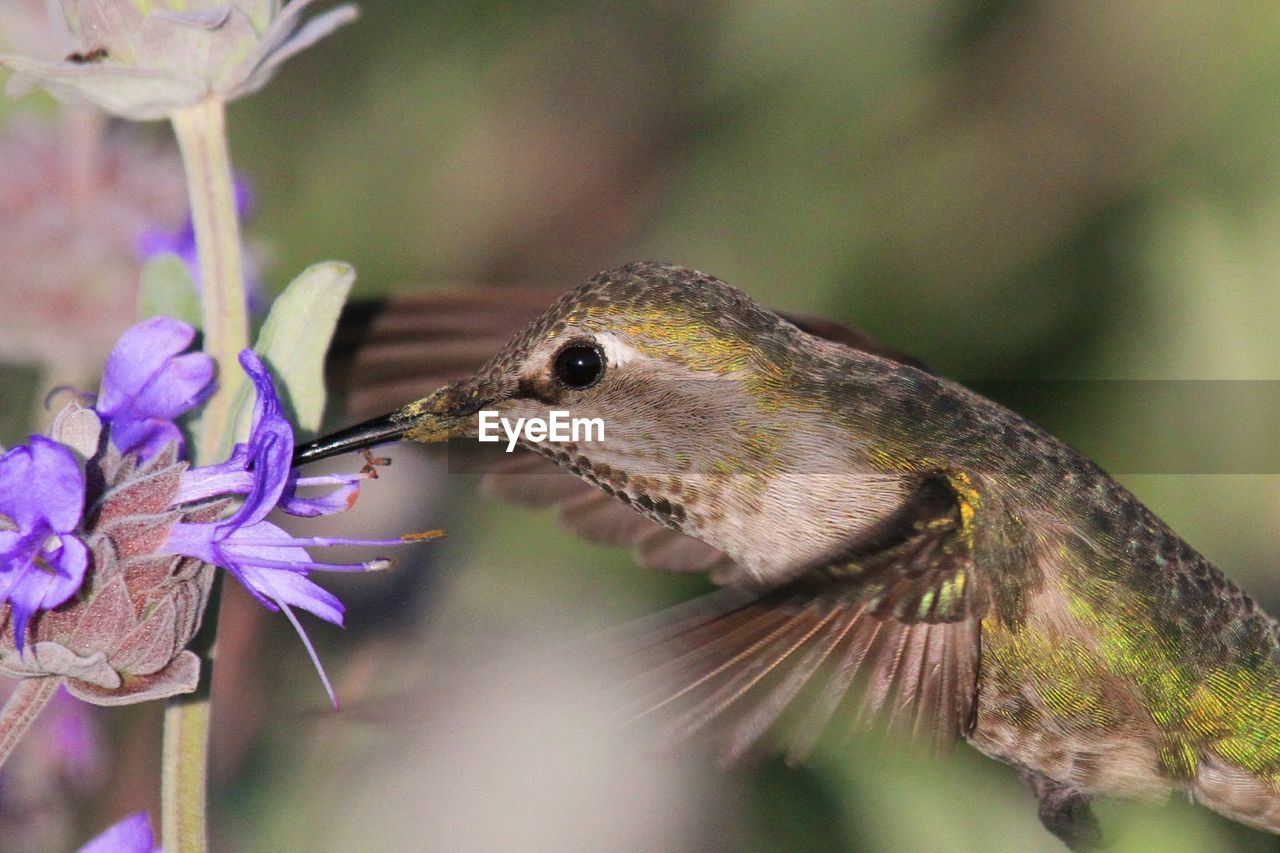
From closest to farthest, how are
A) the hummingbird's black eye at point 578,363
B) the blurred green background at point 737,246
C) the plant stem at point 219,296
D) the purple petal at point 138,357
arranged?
the purple petal at point 138,357 → the plant stem at point 219,296 → the hummingbird's black eye at point 578,363 → the blurred green background at point 737,246

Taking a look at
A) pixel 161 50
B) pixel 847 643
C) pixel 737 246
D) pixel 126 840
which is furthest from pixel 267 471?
pixel 737 246

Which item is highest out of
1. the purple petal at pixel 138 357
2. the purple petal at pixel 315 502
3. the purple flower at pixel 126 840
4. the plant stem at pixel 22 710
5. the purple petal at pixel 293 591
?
the purple petal at pixel 138 357

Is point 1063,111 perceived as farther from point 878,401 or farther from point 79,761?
point 79,761

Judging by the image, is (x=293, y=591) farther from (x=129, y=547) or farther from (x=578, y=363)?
(x=578, y=363)

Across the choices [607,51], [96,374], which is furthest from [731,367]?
[607,51]

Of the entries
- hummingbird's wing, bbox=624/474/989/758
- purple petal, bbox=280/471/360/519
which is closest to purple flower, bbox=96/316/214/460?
purple petal, bbox=280/471/360/519

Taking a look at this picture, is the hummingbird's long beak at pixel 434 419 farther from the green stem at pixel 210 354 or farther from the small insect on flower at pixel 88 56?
the small insect on flower at pixel 88 56

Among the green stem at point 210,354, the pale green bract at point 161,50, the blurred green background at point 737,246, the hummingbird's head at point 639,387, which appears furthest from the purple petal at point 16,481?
the blurred green background at point 737,246
